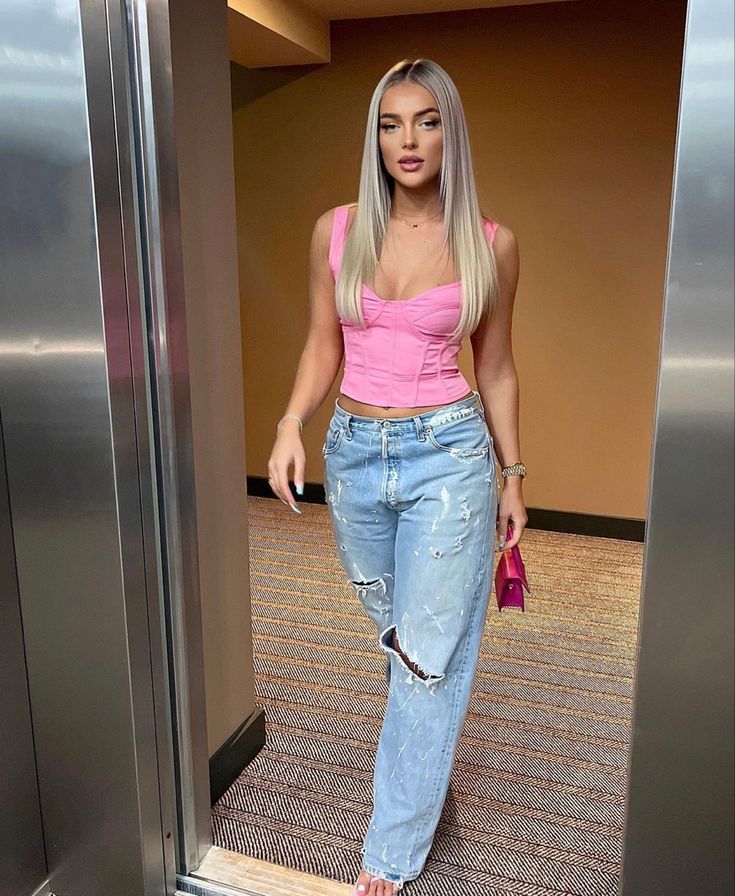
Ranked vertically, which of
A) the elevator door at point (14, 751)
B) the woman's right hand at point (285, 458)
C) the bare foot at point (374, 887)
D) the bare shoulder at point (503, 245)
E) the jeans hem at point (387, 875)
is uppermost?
the bare shoulder at point (503, 245)

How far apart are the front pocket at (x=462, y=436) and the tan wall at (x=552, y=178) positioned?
2139 mm

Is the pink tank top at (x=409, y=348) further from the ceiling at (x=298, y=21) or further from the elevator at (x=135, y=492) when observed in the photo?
the ceiling at (x=298, y=21)

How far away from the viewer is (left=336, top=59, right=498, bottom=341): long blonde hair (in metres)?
1.38

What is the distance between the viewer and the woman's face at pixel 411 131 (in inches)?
53.9

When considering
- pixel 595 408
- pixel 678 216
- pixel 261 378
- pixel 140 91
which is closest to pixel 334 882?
pixel 678 216

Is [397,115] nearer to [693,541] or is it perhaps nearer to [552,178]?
[693,541]

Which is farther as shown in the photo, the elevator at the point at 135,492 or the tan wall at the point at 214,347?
the tan wall at the point at 214,347

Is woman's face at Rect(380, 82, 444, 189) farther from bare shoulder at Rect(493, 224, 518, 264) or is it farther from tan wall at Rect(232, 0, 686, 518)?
tan wall at Rect(232, 0, 686, 518)

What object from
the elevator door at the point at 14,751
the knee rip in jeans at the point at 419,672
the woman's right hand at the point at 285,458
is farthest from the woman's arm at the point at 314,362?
the elevator door at the point at 14,751

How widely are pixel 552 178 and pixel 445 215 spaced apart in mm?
2158

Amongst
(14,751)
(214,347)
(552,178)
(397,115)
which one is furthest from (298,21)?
(14,751)

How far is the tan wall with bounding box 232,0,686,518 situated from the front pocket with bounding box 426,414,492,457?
2139 millimetres

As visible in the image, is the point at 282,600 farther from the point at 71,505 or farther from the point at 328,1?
the point at 328,1

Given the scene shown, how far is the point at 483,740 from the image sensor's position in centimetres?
212
